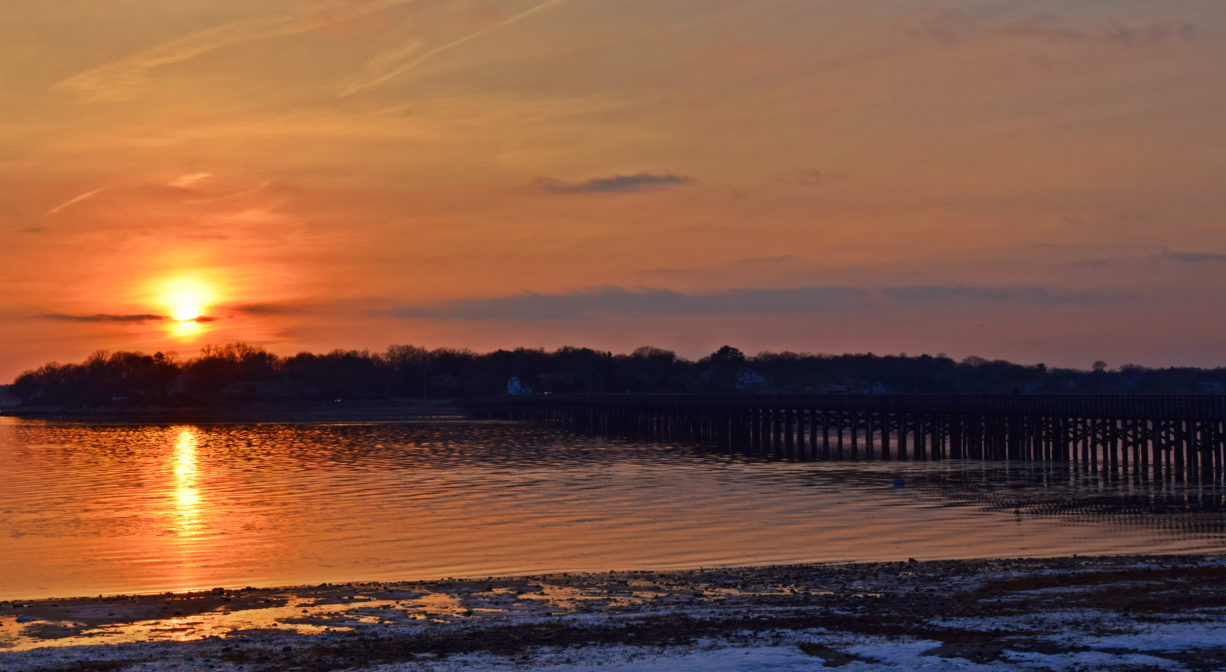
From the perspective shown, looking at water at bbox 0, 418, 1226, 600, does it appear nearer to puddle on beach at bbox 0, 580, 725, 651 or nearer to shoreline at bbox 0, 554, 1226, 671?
puddle on beach at bbox 0, 580, 725, 651

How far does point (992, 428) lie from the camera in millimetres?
60250

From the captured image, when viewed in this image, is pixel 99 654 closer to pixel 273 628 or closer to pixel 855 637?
pixel 273 628

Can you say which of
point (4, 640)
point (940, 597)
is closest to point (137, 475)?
point (4, 640)

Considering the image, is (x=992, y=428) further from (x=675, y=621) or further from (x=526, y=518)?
(x=675, y=621)

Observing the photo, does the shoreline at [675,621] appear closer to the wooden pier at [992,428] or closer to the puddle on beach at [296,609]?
the puddle on beach at [296,609]

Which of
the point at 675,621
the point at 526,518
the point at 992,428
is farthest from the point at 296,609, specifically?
the point at 992,428

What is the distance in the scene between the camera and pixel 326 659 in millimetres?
13664

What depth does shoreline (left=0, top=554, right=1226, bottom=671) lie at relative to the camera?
13.4 metres

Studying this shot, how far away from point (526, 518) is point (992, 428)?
Result: 35.2 metres

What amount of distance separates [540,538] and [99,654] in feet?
46.2

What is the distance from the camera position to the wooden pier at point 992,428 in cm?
4759

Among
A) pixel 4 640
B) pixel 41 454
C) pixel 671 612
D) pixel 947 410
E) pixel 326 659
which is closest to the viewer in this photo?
pixel 326 659

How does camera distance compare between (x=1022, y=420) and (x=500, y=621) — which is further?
(x=1022, y=420)

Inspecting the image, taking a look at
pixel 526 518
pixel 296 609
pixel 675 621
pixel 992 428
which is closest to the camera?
pixel 675 621
